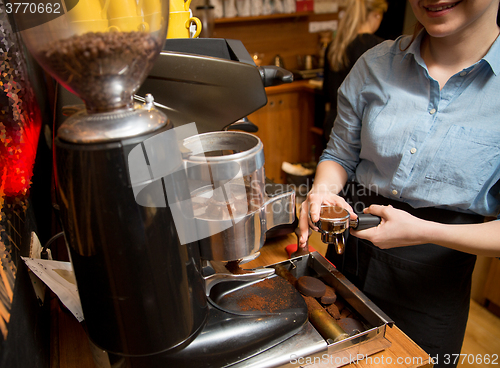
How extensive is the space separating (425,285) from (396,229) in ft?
1.01

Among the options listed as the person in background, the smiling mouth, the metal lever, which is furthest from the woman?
the person in background

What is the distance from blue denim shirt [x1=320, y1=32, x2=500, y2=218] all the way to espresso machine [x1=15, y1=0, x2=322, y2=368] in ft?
1.34

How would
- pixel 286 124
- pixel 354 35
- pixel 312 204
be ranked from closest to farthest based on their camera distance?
1. pixel 312 204
2. pixel 354 35
3. pixel 286 124

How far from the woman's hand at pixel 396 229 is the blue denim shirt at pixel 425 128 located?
121mm

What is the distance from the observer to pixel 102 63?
37 cm

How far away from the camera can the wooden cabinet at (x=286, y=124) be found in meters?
3.16

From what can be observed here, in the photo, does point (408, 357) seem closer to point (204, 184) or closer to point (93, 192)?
point (204, 184)

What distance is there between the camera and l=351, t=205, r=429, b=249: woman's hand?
0.72 meters

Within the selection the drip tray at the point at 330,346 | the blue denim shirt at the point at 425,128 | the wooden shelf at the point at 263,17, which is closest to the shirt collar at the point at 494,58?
the blue denim shirt at the point at 425,128

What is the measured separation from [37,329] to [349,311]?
565 mm

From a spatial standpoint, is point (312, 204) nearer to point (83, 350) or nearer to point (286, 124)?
point (83, 350)

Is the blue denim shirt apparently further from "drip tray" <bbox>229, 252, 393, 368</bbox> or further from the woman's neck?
"drip tray" <bbox>229, 252, 393, 368</bbox>

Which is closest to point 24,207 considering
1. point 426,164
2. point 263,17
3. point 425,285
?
point 426,164

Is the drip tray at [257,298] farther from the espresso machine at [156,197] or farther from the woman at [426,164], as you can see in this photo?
the woman at [426,164]
